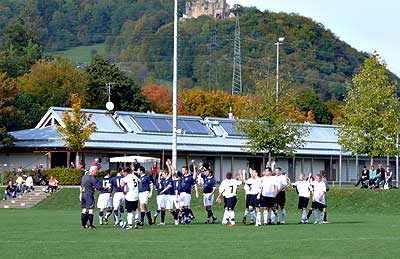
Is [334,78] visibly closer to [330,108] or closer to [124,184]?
[330,108]

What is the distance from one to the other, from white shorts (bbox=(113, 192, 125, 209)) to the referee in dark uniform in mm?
2206

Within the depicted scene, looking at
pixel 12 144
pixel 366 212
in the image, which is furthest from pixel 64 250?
pixel 12 144

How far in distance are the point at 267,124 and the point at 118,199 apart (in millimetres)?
32219

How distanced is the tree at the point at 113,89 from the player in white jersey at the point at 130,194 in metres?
70.5

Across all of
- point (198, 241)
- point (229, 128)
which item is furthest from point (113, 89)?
point (198, 241)

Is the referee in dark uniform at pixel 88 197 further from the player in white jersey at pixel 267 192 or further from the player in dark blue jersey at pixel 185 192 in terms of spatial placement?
the player in white jersey at pixel 267 192

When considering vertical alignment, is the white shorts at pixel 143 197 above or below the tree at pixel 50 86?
below

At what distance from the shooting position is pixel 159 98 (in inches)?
5000

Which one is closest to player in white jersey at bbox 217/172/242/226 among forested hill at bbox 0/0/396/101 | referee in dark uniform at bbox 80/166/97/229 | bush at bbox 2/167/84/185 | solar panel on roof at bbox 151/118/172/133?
referee in dark uniform at bbox 80/166/97/229

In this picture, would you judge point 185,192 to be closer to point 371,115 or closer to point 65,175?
point 371,115

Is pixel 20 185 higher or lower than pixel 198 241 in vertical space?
higher

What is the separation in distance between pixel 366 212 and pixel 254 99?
2062 centimetres

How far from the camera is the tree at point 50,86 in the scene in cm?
10450

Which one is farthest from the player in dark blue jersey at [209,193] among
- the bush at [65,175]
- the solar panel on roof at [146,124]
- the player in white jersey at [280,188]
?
the solar panel on roof at [146,124]
